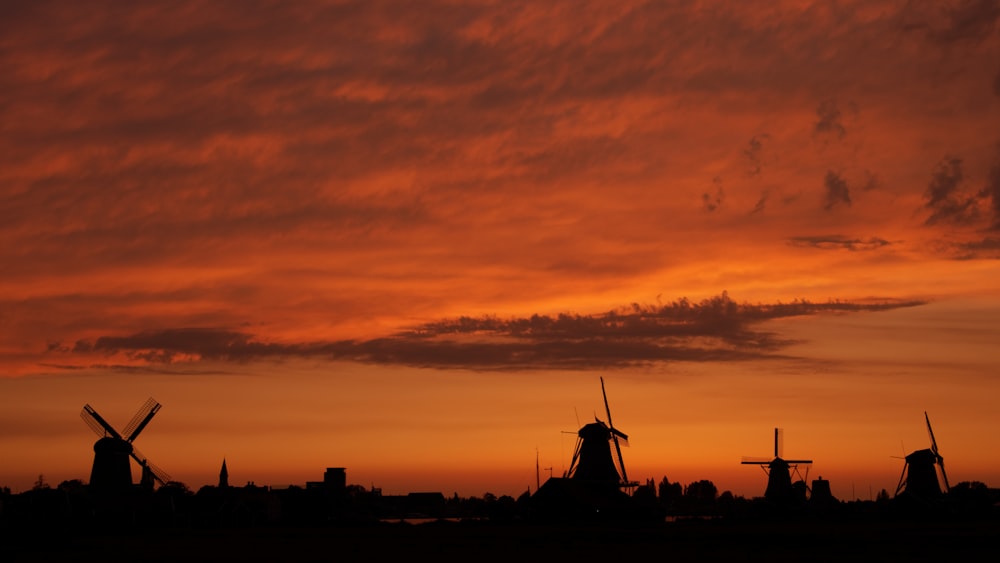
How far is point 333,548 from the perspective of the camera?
230ft

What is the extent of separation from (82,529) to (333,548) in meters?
43.9

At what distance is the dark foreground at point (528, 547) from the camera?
2361 inches

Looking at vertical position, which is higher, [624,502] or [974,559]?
[624,502]

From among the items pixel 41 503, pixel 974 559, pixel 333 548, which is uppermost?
pixel 41 503

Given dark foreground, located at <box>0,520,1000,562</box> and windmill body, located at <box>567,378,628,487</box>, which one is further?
windmill body, located at <box>567,378,628,487</box>

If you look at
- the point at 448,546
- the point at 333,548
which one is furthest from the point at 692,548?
the point at 333,548

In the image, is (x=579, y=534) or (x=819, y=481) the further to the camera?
(x=819, y=481)

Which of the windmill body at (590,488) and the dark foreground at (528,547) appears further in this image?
the windmill body at (590,488)

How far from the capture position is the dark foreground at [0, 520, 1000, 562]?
60.0 meters

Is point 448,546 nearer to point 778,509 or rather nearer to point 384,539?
point 384,539

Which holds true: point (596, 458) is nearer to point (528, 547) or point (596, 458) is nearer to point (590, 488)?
point (590, 488)

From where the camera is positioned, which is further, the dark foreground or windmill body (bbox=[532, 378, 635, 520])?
windmill body (bbox=[532, 378, 635, 520])

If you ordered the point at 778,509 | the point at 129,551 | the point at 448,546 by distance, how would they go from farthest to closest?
the point at 778,509, the point at 448,546, the point at 129,551

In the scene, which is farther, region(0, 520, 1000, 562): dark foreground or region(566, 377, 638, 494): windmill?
region(566, 377, 638, 494): windmill
